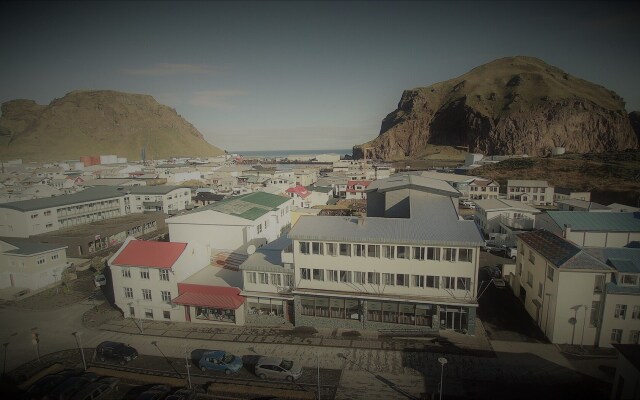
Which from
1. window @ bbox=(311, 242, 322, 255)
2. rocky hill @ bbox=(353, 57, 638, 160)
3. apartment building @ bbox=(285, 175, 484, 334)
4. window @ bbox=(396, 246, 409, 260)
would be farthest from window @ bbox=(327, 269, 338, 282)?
rocky hill @ bbox=(353, 57, 638, 160)

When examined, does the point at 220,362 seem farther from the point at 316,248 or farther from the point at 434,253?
the point at 434,253

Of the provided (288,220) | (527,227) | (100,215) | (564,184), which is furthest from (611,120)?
(100,215)

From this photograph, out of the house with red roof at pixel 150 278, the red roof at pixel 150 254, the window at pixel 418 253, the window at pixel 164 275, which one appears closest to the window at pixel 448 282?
the window at pixel 418 253

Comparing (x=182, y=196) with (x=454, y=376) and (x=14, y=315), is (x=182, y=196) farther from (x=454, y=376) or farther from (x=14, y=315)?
(x=454, y=376)

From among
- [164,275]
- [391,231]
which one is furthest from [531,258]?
[164,275]

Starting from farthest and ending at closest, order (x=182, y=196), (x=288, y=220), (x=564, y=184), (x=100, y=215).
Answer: (x=564, y=184)
(x=182, y=196)
(x=100, y=215)
(x=288, y=220)

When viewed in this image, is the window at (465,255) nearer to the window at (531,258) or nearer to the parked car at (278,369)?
the window at (531,258)
